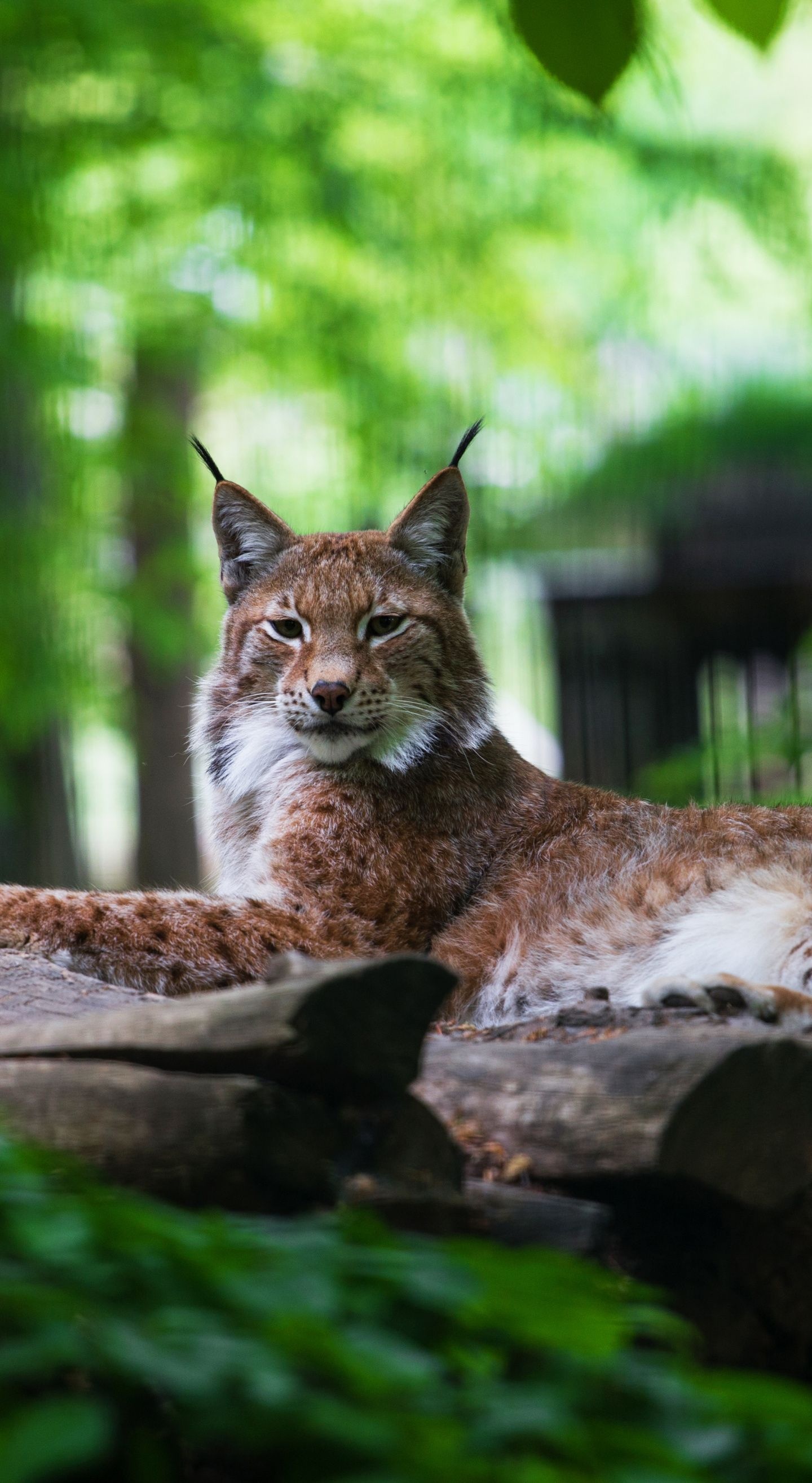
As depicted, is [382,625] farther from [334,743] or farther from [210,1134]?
[210,1134]

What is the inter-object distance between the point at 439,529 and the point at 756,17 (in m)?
2.98

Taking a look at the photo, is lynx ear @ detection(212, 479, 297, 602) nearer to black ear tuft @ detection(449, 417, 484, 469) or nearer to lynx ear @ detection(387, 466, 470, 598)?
lynx ear @ detection(387, 466, 470, 598)

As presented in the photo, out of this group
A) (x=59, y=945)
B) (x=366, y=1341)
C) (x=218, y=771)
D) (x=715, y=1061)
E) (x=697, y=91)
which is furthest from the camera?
(x=697, y=91)

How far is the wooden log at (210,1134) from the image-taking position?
1816 millimetres

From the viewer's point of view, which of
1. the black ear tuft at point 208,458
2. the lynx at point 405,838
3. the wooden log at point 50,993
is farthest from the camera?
the black ear tuft at point 208,458

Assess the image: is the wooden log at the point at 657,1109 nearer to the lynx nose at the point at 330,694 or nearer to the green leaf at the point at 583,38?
the green leaf at the point at 583,38

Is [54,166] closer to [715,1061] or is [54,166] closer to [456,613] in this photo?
[456,613]

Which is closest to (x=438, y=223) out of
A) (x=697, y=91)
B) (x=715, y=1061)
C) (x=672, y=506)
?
(x=697, y=91)

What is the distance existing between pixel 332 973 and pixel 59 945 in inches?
75.0

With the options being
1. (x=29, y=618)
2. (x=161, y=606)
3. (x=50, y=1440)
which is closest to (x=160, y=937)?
(x=50, y=1440)

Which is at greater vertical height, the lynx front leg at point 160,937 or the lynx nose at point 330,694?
the lynx nose at point 330,694

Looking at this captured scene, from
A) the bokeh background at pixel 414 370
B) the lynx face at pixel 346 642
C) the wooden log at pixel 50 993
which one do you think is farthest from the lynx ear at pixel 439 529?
the bokeh background at pixel 414 370

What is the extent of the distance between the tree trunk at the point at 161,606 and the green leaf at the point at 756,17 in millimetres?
8167

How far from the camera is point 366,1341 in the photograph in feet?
3.62
